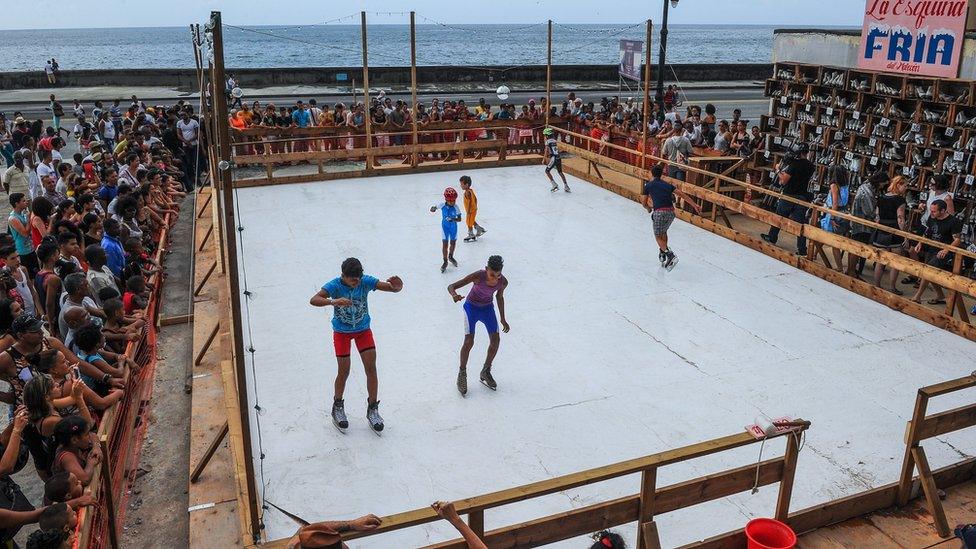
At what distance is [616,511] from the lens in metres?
5.30

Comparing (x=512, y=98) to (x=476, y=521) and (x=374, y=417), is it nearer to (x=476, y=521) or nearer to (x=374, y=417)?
(x=374, y=417)

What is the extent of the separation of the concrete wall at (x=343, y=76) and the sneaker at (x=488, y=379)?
31.1 metres

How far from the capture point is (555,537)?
515 cm

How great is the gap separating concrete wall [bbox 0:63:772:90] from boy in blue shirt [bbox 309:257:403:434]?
3163cm

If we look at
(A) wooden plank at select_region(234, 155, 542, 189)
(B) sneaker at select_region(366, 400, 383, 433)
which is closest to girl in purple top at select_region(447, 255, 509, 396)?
(B) sneaker at select_region(366, 400, 383, 433)

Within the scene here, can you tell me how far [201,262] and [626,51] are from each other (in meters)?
15.4

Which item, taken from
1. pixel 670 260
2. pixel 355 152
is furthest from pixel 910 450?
pixel 355 152

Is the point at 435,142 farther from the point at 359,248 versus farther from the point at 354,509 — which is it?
the point at 354,509

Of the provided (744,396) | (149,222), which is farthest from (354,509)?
(149,222)

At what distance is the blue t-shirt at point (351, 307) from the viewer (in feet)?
22.6

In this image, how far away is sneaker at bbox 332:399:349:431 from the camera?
7.27 m

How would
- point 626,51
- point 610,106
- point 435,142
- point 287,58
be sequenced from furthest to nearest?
point 287,58 → point 610,106 → point 626,51 → point 435,142

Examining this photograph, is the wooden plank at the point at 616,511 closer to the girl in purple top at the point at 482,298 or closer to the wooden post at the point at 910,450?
the wooden post at the point at 910,450

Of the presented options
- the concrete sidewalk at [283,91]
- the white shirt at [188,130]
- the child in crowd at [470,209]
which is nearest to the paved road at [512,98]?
the concrete sidewalk at [283,91]
